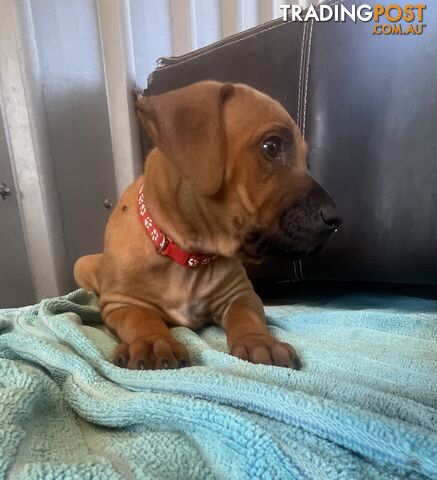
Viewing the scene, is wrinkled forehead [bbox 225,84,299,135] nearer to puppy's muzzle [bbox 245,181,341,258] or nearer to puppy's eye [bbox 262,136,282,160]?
puppy's eye [bbox 262,136,282,160]

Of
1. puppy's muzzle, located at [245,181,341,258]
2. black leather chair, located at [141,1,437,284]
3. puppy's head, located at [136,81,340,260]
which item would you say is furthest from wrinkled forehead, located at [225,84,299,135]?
black leather chair, located at [141,1,437,284]

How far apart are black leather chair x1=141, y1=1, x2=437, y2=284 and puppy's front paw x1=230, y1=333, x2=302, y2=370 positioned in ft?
1.87

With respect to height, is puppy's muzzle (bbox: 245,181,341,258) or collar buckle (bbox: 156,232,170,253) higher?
puppy's muzzle (bbox: 245,181,341,258)

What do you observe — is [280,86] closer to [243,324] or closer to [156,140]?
[156,140]

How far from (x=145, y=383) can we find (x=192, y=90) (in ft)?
1.91

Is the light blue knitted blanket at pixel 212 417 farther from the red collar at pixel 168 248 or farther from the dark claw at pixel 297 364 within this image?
the red collar at pixel 168 248

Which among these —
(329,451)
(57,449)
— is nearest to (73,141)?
(57,449)

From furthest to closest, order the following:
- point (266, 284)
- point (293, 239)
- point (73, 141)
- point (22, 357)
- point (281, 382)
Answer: point (73, 141), point (266, 284), point (293, 239), point (22, 357), point (281, 382)

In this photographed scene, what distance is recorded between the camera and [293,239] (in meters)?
0.88

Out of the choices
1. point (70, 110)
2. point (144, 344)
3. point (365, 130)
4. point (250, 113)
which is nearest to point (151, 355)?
point (144, 344)

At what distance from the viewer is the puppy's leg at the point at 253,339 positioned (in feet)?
2.55

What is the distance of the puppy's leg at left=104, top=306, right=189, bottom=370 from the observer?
0.76 m

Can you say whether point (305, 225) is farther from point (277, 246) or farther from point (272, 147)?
point (272, 147)

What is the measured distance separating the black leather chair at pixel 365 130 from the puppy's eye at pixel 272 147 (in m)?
0.44
